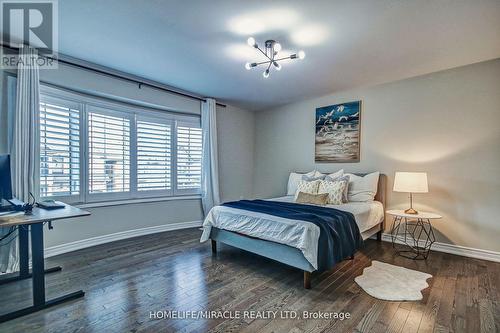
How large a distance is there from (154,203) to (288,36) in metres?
3.36

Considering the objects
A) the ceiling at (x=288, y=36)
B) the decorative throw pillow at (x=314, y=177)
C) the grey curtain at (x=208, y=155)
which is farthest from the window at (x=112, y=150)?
the decorative throw pillow at (x=314, y=177)

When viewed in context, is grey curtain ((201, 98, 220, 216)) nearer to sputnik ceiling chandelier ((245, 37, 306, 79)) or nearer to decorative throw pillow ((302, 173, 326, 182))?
decorative throw pillow ((302, 173, 326, 182))

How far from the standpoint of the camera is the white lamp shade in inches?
123

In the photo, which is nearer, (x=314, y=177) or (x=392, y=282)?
(x=392, y=282)

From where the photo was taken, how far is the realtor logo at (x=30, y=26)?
2.18 meters

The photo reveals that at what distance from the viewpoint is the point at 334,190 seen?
12.2 ft

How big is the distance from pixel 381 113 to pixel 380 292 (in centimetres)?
281

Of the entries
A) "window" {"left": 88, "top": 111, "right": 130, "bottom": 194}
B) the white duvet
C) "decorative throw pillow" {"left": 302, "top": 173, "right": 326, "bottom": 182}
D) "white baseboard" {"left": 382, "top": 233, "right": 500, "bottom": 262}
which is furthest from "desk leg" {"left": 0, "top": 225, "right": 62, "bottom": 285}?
"white baseboard" {"left": 382, "top": 233, "right": 500, "bottom": 262}

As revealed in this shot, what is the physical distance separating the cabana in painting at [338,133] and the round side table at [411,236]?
1.21 meters

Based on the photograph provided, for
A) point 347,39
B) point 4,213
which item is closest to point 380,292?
point 347,39

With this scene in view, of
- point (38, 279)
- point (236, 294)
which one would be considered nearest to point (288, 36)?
point (236, 294)

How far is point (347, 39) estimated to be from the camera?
8.40 feet

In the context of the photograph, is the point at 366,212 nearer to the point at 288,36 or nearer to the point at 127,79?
the point at 288,36

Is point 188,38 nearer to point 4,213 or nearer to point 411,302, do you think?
point 4,213
